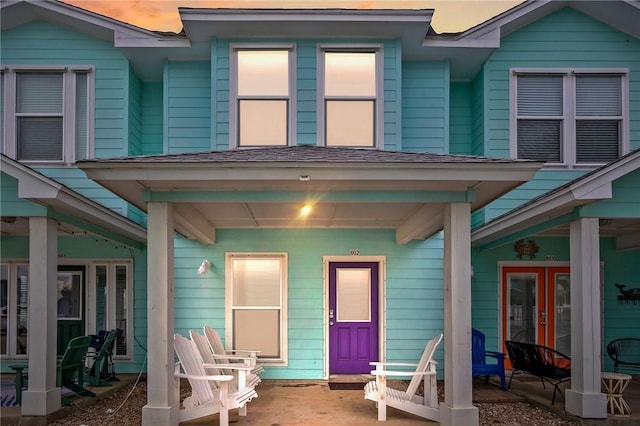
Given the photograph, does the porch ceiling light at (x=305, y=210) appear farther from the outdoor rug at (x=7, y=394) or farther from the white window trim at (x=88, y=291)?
the outdoor rug at (x=7, y=394)

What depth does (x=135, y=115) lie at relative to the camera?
A: 33.2 ft

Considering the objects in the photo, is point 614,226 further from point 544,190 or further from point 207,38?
point 207,38

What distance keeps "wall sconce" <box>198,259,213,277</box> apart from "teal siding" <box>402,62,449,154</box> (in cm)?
378

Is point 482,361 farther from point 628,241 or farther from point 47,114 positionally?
point 47,114

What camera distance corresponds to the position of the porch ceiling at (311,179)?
5.68 metres

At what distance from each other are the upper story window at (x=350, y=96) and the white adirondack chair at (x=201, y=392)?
4162mm

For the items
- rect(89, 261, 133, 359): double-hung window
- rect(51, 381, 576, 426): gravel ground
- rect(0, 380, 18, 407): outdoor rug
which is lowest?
rect(51, 381, 576, 426): gravel ground

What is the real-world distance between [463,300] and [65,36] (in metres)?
7.98

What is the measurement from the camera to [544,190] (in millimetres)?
9867

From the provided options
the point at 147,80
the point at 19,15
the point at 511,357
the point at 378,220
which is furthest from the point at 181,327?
the point at 19,15

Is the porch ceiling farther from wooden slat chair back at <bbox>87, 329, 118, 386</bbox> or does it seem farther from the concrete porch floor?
wooden slat chair back at <bbox>87, 329, 118, 386</bbox>

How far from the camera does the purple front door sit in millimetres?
9547

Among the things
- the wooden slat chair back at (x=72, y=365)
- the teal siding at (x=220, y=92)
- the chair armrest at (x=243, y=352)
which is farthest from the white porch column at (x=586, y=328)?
the wooden slat chair back at (x=72, y=365)

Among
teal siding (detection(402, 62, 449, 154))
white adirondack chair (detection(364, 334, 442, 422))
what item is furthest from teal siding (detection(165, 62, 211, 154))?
white adirondack chair (detection(364, 334, 442, 422))
